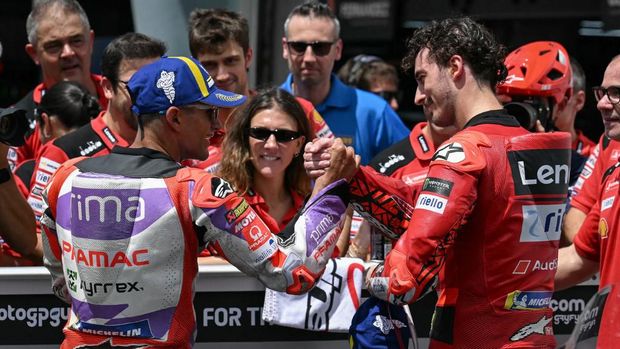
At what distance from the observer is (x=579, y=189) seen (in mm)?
5793

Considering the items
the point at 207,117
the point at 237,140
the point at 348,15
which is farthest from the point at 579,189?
the point at 348,15

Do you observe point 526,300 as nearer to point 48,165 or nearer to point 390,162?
point 390,162

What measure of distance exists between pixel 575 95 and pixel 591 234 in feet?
6.36

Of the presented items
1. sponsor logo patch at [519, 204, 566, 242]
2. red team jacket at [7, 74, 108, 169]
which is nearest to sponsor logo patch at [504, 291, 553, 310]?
sponsor logo patch at [519, 204, 566, 242]

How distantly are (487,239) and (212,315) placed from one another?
62.7 inches

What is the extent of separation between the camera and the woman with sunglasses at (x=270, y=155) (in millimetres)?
5426

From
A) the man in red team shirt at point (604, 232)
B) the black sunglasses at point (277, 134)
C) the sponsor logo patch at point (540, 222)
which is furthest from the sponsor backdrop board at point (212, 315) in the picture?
the sponsor logo patch at point (540, 222)

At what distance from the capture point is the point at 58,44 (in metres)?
6.75

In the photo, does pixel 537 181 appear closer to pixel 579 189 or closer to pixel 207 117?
pixel 207 117

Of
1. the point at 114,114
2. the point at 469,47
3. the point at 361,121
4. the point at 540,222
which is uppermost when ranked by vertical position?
the point at 469,47

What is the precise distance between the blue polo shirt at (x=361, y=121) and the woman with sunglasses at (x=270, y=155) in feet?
3.52

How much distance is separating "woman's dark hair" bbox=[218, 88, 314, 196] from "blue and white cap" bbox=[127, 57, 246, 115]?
5.19 ft

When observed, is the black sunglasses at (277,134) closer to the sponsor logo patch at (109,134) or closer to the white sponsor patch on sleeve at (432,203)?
the sponsor logo patch at (109,134)

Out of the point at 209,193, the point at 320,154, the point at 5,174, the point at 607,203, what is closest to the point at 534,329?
the point at 607,203
